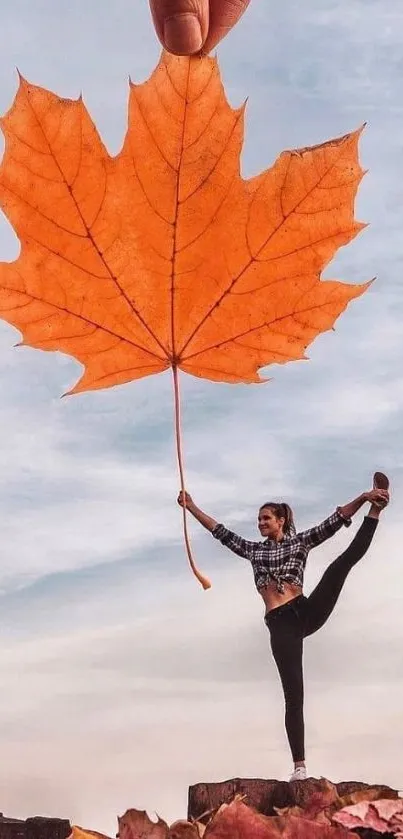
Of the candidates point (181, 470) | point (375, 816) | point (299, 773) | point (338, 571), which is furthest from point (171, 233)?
point (299, 773)

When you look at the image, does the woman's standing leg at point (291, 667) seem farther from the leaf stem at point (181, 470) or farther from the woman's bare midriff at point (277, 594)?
the leaf stem at point (181, 470)

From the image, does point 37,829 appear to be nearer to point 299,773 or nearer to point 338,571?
point 299,773

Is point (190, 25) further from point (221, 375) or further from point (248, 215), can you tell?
point (221, 375)

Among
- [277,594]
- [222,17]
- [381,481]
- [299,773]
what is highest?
[222,17]

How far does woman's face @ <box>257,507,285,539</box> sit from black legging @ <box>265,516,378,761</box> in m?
0.31

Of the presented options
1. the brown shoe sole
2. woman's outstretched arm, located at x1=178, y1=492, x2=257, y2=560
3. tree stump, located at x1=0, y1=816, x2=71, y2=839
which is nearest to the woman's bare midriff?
woman's outstretched arm, located at x1=178, y1=492, x2=257, y2=560

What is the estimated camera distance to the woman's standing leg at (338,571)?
4.78 m

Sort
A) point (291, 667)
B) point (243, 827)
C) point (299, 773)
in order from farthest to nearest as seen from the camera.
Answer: point (291, 667), point (299, 773), point (243, 827)

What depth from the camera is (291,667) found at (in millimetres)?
4605

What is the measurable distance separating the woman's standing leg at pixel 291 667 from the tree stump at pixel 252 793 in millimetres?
1709

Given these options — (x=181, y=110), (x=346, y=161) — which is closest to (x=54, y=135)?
(x=181, y=110)

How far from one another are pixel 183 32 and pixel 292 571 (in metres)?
2.64

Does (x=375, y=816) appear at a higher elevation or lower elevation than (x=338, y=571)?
lower

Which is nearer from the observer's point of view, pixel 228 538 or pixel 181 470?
pixel 181 470
